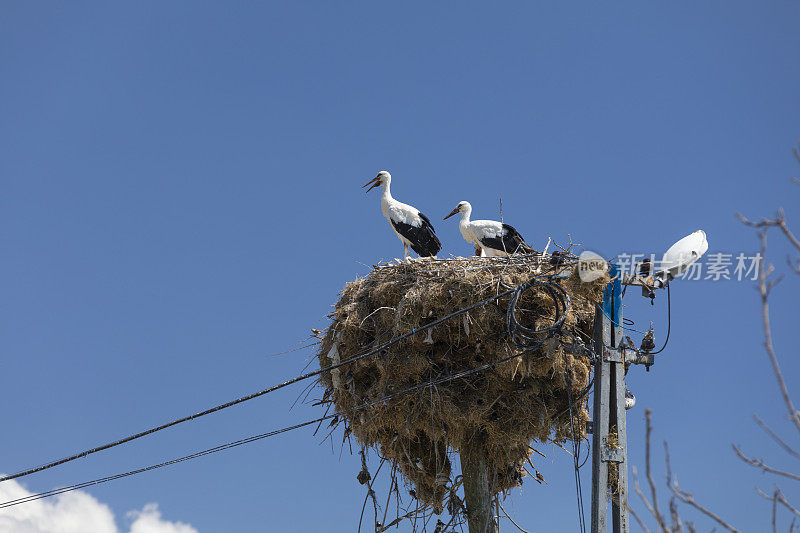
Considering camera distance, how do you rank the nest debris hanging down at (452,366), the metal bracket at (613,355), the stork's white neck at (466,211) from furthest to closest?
the stork's white neck at (466,211) < the nest debris hanging down at (452,366) < the metal bracket at (613,355)

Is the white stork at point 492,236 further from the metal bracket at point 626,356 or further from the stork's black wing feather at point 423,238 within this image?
the metal bracket at point 626,356

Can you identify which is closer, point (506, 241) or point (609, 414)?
point (609, 414)

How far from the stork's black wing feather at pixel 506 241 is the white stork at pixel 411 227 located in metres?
0.88

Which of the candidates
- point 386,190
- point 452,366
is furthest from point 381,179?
point 452,366

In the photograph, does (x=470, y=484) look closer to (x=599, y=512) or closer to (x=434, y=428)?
(x=434, y=428)

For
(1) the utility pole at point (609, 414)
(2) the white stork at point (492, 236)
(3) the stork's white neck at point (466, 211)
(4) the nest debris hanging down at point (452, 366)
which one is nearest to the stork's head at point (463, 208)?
(3) the stork's white neck at point (466, 211)

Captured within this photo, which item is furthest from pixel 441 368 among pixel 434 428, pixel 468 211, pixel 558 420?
pixel 468 211

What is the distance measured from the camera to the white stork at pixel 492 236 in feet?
35.6

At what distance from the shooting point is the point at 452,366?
8.71 meters

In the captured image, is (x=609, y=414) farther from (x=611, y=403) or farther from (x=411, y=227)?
(x=411, y=227)

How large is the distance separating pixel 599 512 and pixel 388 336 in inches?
122

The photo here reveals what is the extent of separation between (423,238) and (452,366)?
3.50 meters

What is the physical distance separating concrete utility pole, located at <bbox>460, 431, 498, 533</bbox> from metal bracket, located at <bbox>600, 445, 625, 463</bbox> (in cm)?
259

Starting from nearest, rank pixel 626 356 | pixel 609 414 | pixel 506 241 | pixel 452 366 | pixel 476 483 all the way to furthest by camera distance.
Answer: pixel 609 414 < pixel 626 356 < pixel 452 366 < pixel 476 483 < pixel 506 241
